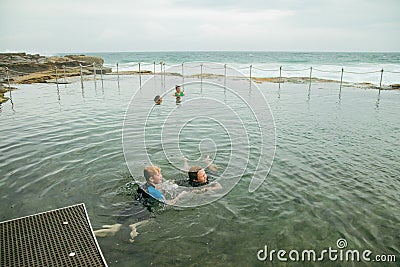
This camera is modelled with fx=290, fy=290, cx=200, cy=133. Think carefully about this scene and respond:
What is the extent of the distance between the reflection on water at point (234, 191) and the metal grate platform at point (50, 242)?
0.56m

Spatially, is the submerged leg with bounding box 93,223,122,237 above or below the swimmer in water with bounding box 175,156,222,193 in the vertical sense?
below

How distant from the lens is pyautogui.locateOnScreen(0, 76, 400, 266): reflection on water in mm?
4590

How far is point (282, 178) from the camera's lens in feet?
22.6

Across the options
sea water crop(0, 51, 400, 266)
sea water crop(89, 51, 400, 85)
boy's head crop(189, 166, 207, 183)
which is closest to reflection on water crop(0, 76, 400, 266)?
sea water crop(0, 51, 400, 266)

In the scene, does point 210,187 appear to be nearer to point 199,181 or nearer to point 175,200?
point 199,181

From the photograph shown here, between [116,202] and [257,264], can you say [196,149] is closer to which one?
[116,202]

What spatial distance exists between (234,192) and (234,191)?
5 centimetres

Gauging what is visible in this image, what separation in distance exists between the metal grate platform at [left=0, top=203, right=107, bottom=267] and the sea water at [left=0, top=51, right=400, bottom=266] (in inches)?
21.3

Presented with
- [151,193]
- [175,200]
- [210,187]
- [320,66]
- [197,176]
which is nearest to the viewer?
[151,193]

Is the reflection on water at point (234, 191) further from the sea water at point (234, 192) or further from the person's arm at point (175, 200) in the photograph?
the person's arm at point (175, 200)

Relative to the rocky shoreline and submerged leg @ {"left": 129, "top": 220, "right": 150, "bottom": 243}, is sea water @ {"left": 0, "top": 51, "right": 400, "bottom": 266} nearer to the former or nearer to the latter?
submerged leg @ {"left": 129, "top": 220, "right": 150, "bottom": 243}

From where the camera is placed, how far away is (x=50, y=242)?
3.81 metres

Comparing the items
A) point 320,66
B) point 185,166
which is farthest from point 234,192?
point 320,66

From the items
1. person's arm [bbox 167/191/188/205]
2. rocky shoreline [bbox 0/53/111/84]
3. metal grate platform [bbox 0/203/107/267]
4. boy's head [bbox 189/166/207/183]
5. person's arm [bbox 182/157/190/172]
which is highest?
rocky shoreline [bbox 0/53/111/84]
